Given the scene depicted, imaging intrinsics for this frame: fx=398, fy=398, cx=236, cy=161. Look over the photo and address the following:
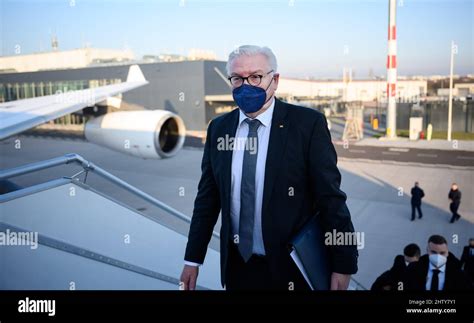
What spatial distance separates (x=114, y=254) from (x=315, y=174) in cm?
206

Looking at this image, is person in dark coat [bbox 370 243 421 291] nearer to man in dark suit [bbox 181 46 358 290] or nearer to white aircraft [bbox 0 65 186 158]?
man in dark suit [bbox 181 46 358 290]

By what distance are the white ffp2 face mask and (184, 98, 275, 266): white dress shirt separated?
162cm

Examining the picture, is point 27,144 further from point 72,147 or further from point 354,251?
point 354,251

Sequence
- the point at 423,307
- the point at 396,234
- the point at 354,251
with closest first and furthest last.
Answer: the point at 354,251
the point at 423,307
the point at 396,234

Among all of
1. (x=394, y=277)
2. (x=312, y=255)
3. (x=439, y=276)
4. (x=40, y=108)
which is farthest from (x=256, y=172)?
(x=40, y=108)

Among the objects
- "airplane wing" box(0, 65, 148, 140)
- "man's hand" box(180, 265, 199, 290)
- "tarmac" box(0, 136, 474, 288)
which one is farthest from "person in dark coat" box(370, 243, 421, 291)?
"airplane wing" box(0, 65, 148, 140)

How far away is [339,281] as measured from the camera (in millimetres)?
1766

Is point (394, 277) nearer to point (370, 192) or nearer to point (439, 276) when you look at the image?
point (439, 276)

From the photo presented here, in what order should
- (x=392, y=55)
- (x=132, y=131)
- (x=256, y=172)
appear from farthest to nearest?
1. (x=392, y=55)
2. (x=132, y=131)
3. (x=256, y=172)

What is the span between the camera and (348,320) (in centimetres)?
180

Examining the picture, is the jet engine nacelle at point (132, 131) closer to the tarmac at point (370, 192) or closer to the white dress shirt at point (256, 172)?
the tarmac at point (370, 192)

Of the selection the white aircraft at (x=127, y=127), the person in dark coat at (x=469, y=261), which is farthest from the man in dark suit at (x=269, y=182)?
the white aircraft at (x=127, y=127)

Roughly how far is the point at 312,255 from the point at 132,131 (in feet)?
24.0

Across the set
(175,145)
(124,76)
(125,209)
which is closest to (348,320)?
(125,209)
